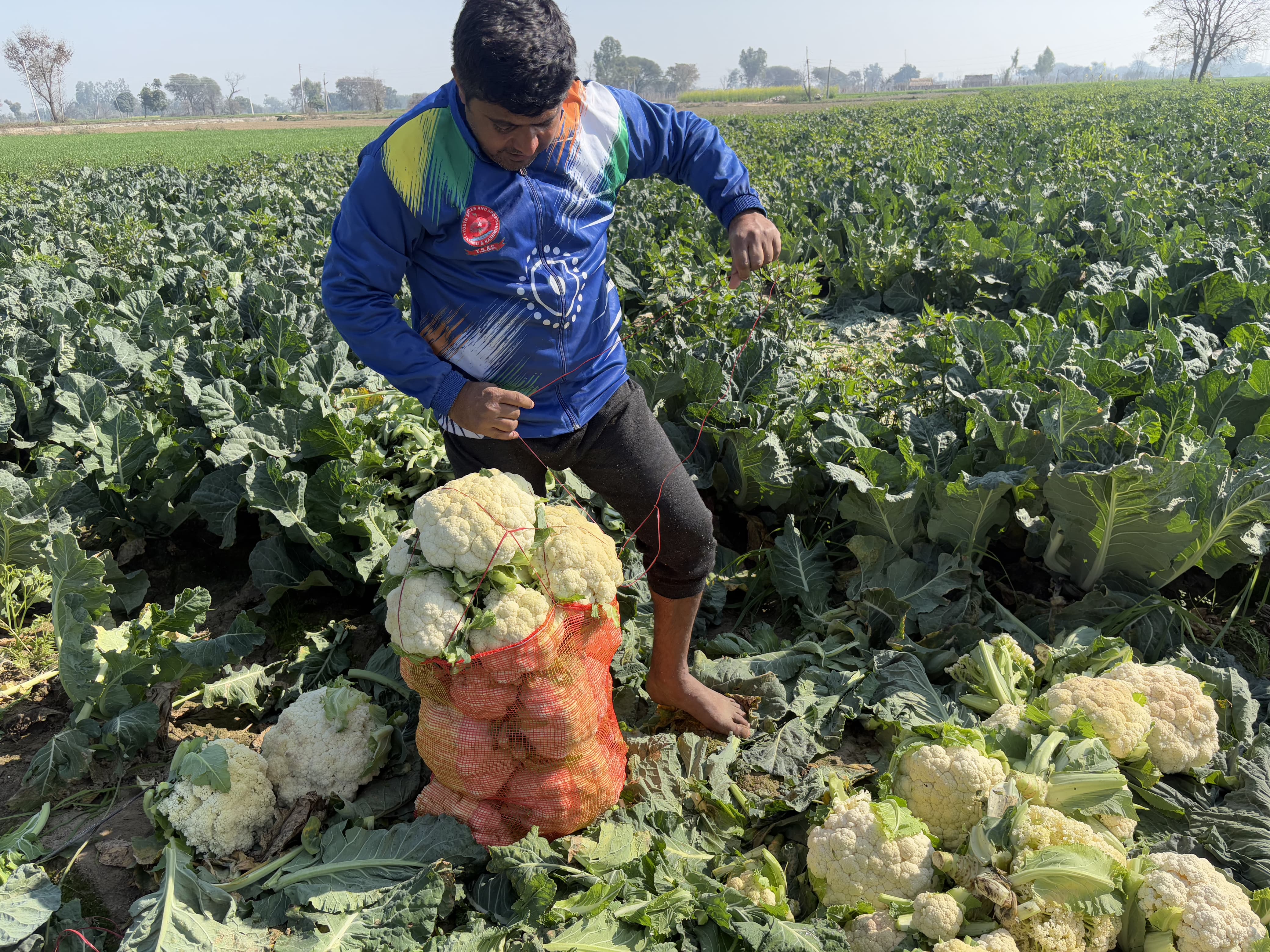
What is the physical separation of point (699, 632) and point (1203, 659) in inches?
70.0

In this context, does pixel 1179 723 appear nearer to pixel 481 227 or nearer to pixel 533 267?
pixel 533 267

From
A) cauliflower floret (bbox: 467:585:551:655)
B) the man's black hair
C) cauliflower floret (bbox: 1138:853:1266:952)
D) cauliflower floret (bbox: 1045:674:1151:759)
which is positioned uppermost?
the man's black hair

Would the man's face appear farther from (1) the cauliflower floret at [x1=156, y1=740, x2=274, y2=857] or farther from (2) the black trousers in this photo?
(1) the cauliflower floret at [x1=156, y1=740, x2=274, y2=857]

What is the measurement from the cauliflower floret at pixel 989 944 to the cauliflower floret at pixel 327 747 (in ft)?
5.39

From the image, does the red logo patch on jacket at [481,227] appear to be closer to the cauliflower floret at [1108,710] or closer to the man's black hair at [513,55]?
the man's black hair at [513,55]

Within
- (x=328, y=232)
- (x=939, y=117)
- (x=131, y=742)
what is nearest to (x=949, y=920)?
(x=131, y=742)

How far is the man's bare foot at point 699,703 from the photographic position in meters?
2.60

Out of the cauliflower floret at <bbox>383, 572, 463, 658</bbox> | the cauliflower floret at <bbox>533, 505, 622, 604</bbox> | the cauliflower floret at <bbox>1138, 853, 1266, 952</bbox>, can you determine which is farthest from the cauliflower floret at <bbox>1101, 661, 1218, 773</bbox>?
the cauliflower floret at <bbox>383, 572, 463, 658</bbox>

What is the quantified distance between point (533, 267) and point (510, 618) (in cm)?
94

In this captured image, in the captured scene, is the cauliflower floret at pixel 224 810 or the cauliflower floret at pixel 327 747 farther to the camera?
the cauliflower floret at pixel 327 747

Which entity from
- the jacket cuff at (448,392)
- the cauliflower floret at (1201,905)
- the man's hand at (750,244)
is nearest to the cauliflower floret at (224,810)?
the jacket cuff at (448,392)

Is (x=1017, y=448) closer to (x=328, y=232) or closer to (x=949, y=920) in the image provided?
(x=949, y=920)

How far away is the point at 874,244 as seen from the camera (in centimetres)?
799

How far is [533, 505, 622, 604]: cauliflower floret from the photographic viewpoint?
208 cm
